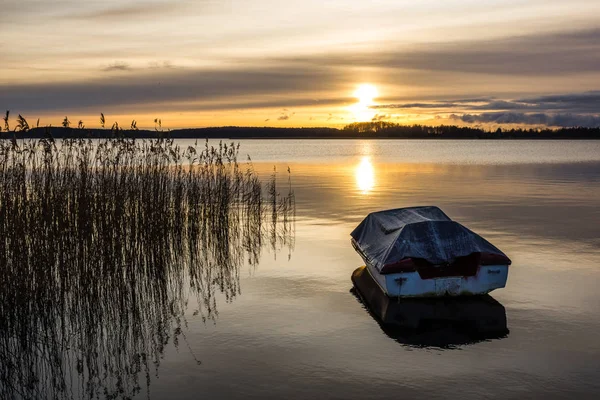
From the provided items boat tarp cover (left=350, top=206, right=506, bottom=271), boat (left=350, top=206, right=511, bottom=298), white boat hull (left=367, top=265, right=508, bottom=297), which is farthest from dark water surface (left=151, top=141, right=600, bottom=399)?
boat tarp cover (left=350, top=206, right=506, bottom=271)

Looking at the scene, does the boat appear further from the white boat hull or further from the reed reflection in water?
the reed reflection in water

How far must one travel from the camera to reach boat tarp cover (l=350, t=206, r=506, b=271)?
10.6 metres

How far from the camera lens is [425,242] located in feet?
35.3

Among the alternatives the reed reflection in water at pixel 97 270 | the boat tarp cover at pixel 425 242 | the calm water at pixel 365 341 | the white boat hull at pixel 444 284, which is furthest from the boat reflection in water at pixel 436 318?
the reed reflection in water at pixel 97 270

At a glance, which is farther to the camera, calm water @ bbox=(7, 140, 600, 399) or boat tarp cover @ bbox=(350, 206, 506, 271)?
boat tarp cover @ bbox=(350, 206, 506, 271)

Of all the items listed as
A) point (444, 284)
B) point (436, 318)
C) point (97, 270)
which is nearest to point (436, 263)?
point (444, 284)

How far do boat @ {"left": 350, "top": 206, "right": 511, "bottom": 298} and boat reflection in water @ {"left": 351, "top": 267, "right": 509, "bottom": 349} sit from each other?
0.18 m

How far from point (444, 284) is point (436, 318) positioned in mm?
958

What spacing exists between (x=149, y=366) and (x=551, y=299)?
22.4 feet

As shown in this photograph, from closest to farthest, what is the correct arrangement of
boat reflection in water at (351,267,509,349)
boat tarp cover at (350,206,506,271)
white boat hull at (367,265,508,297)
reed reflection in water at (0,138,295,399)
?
1. reed reflection in water at (0,138,295,399)
2. boat reflection in water at (351,267,509,349)
3. white boat hull at (367,265,508,297)
4. boat tarp cover at (350,206,506,271)

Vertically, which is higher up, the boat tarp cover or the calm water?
the boat tarp cover

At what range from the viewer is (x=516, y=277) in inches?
477

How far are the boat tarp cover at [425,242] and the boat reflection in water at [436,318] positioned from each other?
637mm

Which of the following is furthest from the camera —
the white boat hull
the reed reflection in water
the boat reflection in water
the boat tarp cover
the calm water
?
the boat tarp cover
